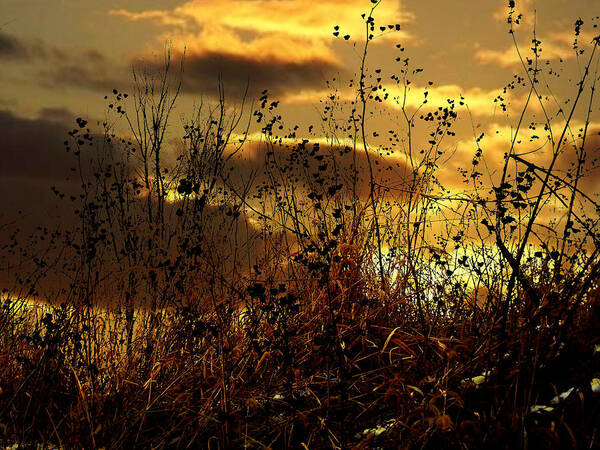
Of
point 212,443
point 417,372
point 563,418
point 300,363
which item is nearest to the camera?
point 563,418

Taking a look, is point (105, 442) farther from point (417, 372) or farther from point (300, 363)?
point (417, 372)

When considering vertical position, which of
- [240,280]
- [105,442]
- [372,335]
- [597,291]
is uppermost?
[597,291]

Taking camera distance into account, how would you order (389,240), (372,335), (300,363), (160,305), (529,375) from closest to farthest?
(529,375)
(300,363)
(372,335)
(160,305)
(389,240)

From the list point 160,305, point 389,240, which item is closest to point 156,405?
point 160,305

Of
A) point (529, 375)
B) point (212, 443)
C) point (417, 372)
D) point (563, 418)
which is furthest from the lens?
point (417, 372)

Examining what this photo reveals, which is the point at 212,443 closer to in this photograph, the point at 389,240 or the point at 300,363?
the point at 300,363

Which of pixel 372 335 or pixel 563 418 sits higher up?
pixel 563 418

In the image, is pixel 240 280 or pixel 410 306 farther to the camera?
pixel 410 306

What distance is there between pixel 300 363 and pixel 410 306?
3.11 ft

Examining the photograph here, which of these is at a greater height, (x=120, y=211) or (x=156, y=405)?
(x=120, y=211)

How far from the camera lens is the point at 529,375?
1983mm

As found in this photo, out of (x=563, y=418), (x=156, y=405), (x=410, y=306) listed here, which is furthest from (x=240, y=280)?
(x=563, y=418)

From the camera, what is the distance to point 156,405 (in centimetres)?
277

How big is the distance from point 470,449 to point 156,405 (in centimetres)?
149
